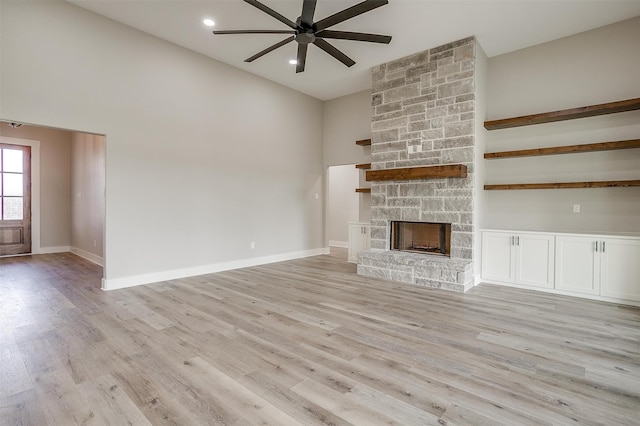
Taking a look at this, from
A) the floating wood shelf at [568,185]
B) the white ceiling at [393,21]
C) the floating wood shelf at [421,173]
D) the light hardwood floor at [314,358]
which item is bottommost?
the light hardwood floor at [314,358]

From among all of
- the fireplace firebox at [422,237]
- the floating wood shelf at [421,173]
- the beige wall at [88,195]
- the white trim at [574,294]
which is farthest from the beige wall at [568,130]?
the beige wall at [88,195]

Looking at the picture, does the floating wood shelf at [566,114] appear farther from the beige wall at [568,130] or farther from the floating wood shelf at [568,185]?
the floating wood shelf at [568,185]

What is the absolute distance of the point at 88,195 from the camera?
6582 mm

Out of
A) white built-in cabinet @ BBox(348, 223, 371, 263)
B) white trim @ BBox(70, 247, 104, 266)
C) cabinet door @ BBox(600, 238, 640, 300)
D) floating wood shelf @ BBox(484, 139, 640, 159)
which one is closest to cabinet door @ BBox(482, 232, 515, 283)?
cabinet door @ BBox(600, 238, 640, 300)

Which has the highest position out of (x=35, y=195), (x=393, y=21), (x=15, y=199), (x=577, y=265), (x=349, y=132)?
(x=393, y=21)

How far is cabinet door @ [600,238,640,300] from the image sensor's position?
11.9 feet

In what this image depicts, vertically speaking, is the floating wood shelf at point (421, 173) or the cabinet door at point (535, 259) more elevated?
the floating wood shelf at point (421, 173)

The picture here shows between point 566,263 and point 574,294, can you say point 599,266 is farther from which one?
point 574,294

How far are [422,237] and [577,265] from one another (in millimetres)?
2071

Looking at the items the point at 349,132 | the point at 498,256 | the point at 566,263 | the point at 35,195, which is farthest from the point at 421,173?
the point at 35,195

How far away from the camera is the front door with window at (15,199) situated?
22.0 ft

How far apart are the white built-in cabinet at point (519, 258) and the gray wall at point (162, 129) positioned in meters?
3.90

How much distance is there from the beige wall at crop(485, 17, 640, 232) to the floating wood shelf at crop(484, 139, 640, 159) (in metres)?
0.23

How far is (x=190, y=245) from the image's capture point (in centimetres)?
504
